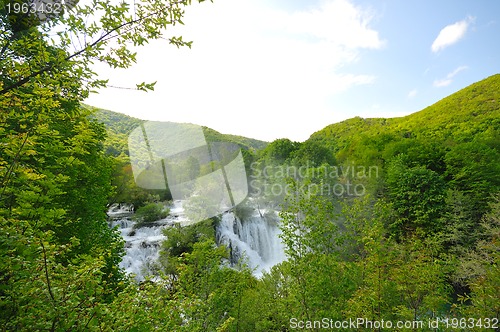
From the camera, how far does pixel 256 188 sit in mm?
33625

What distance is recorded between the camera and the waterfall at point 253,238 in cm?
2380

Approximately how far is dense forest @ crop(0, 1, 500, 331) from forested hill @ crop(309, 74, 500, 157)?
32.0ft

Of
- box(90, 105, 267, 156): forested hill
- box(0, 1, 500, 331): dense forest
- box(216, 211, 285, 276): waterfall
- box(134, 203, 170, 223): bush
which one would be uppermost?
box(90, 105, 267, 156): forested hill

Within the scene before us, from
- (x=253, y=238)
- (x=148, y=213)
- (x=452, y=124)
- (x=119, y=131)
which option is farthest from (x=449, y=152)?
(x=119, y=131)

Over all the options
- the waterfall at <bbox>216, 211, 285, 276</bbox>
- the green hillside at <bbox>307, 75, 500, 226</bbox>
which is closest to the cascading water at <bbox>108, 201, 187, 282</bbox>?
the waterfall at <bbox>216, 211, 285, 276</bbox>

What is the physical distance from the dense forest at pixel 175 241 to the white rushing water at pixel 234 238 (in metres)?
1.65

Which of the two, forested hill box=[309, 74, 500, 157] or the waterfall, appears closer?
the waterfall

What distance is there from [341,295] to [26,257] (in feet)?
25.6

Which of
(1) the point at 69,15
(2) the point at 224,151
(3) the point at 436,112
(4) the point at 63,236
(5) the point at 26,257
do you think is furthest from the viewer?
(3) the point at 436,112

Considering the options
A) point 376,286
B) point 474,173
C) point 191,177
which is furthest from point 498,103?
point 376,286

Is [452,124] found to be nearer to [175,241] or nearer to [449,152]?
[449,152]

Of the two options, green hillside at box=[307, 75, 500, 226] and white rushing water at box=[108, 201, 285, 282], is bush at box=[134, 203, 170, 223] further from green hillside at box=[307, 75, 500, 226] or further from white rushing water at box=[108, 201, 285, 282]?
green hillside at box=[307, 75, 500, 226]

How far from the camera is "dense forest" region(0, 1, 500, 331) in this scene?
2.58 metres

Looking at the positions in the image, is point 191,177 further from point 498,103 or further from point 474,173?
point 498,103
